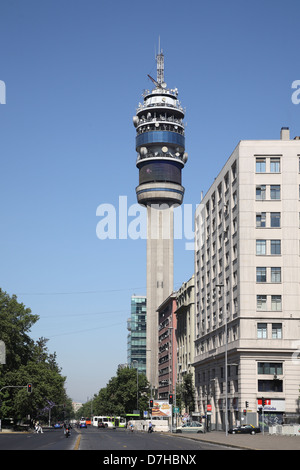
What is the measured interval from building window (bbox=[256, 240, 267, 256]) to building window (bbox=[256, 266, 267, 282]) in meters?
1.83

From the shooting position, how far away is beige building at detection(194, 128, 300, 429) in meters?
76.6

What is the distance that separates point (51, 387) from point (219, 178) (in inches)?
1732

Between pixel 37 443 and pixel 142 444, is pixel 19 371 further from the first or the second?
pixel 142 444

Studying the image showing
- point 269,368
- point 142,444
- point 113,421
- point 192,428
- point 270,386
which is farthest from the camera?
point 113,421

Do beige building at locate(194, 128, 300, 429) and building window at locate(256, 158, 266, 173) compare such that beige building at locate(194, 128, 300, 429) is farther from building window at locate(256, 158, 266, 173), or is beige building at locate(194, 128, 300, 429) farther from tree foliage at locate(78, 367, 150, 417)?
tree foliage at locate(78, 367, 150, 417)

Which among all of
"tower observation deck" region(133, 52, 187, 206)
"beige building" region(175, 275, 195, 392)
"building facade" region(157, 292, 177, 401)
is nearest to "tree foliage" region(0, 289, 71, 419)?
"beige building" region(175, 275, 195, 392)

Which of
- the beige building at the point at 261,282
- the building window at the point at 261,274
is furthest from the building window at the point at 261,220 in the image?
the building window at the point at 261,274

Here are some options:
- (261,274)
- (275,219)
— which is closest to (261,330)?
(261,274)

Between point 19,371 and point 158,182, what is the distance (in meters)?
90.2

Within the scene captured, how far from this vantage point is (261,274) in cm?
7938

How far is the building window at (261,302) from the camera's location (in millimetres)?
78750

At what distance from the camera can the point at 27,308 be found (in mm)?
110875
